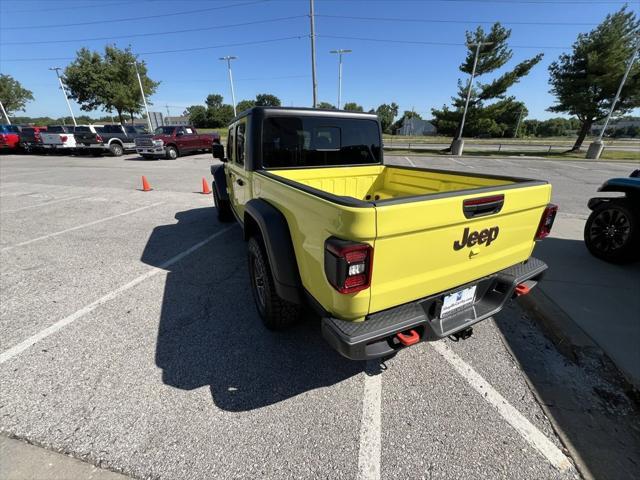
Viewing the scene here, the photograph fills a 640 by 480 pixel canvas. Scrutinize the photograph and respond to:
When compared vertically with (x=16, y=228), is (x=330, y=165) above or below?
above

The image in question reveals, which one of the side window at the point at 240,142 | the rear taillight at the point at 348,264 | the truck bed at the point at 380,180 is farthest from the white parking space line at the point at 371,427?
the side window at the point at 240,142

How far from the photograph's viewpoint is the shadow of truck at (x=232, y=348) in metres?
2.23

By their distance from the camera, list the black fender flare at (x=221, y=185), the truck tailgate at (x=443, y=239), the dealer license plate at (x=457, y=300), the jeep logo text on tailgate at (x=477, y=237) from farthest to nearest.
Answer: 1. the black fender flare at (x=221, y=185)
2. the dealer license plate at (x=457, y=300)
3. the jeep logo text on tailgate at (x=477, y=237)
4. the truck tailgate at (x=443, y=239)

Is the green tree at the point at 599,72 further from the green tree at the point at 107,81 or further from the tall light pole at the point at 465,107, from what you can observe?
the green tree at the point at 107,81

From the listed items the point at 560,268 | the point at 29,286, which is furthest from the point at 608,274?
the point at 29,286

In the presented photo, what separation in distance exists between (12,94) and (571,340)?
236ft

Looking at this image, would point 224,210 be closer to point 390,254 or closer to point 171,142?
point 390,254

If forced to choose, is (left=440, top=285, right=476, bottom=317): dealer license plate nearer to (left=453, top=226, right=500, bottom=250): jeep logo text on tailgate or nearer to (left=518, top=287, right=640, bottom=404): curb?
(left=453, top=226, right=500, bottom=250): jeep logo text on tailgate

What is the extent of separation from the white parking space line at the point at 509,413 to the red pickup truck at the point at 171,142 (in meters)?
16.9

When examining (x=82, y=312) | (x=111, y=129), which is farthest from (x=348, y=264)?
(x=111, y=129)

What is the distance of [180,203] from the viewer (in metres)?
7.71

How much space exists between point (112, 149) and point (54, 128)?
4.08 meters

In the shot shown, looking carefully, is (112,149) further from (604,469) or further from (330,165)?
(604,469)

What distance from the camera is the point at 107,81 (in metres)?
29.6
